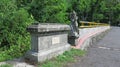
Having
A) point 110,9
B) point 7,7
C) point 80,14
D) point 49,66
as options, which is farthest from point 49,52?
point 110,9

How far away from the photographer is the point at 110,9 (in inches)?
2137

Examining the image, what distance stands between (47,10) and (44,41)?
413 inches

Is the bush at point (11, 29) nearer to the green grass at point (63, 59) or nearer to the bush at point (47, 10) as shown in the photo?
the green grass at point (63, 59)

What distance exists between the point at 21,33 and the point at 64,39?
299 cm

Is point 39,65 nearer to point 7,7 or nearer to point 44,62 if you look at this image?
point 44,62

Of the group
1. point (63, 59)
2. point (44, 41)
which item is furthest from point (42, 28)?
point (63, 59)

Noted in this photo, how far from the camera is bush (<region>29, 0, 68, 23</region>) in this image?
1720 centimetres

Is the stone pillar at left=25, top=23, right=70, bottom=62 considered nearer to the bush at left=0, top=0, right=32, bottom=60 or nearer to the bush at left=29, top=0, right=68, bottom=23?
the bush at left=0, top=0, right=32, bottom=60

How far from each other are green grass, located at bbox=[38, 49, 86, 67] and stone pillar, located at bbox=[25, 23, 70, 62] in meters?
0.16

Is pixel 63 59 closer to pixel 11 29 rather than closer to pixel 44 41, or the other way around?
pixel 44 41

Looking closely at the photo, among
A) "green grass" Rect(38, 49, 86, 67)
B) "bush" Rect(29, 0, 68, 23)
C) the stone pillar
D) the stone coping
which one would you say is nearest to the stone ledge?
the stone pillar

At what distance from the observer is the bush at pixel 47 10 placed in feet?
56.4

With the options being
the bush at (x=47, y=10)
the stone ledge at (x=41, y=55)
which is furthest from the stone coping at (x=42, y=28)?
the bush at (x=47, y=10)

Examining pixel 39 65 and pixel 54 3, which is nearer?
pixel 39 65
